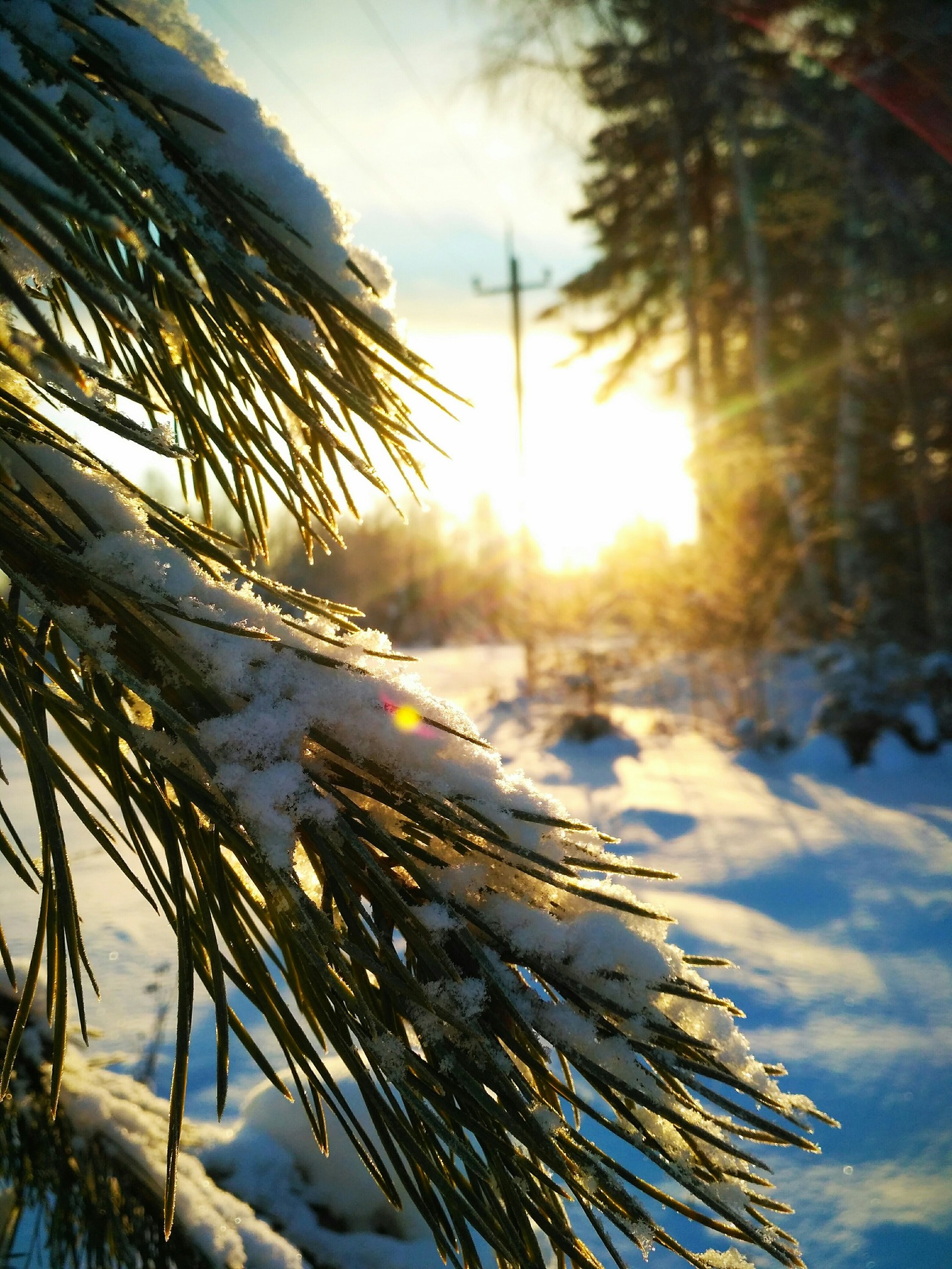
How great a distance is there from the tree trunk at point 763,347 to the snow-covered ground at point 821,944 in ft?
16.8

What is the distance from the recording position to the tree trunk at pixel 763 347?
10.1 metres

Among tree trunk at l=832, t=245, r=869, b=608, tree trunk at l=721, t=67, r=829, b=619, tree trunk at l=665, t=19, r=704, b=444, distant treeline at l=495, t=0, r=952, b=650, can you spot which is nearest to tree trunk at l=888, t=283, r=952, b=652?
distant treeline at l=495, t=0, r=952, b=650

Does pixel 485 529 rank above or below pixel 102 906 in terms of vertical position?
above

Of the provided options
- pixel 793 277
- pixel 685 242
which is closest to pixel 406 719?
pixel 685 242

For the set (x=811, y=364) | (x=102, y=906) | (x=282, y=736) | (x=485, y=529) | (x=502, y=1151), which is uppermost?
(x=485, y=529)

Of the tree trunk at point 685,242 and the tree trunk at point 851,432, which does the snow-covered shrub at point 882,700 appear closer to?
the tree trunk at point 851,432

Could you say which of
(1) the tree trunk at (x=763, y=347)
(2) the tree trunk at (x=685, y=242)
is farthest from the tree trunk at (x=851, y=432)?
(2) the tree trunk at (x=685, y=242)

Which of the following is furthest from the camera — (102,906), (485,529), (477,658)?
(485,529)

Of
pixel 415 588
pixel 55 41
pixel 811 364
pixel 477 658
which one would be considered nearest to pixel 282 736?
pixel 55 41

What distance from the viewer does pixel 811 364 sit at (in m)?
12.7

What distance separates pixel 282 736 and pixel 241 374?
14.2 inches

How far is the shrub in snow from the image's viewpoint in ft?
1.35

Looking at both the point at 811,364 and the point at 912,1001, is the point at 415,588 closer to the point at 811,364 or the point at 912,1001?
the point at 811,364

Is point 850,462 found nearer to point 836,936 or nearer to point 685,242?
point 685,242
